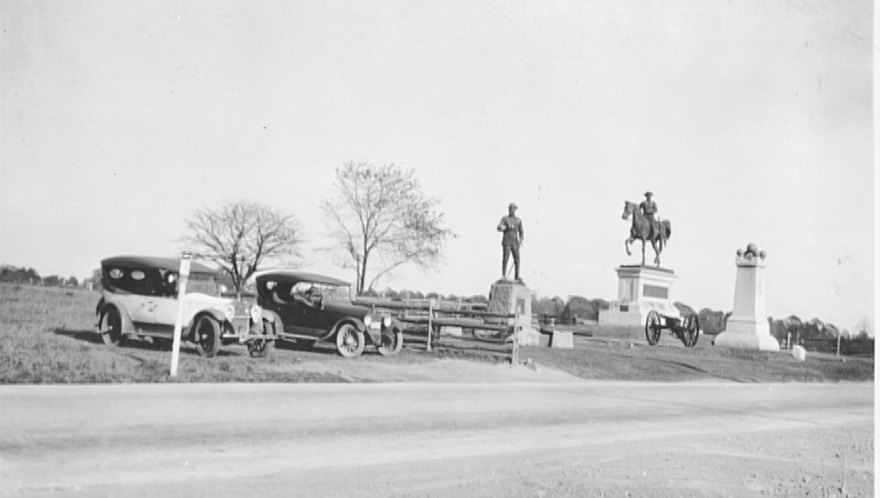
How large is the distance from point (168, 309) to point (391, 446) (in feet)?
11.6

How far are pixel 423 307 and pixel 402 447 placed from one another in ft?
20.9

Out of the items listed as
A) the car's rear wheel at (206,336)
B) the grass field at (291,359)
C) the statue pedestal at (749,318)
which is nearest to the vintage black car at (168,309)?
the car's rear wheel at (206,336)

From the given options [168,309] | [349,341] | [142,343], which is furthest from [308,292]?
[142,343]

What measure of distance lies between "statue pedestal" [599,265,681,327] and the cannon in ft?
5.13

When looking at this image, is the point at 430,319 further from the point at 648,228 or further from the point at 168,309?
the point at 648,228

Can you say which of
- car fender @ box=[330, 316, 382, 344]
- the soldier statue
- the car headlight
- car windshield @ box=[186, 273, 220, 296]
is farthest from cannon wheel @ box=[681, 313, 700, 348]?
car windshield @ box=[186, 273, 220, 296]

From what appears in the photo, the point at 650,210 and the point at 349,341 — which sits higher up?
the point at 650,210

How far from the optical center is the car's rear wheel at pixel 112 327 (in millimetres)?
7426

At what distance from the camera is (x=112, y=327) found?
7566 millimetres

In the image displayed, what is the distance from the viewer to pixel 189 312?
28.1 ft

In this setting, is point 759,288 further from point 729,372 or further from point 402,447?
point 402,447

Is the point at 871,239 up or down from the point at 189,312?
up

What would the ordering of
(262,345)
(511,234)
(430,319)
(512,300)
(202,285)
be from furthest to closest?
(512,300) < (430,319) < (511,234) < (262,345) < (202,285)

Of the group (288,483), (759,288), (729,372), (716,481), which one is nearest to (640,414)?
(716,481)
